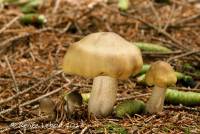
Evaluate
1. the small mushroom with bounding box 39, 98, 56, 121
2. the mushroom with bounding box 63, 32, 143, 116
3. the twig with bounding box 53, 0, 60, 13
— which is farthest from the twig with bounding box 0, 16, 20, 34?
the mushroom with bounding box 63, 32, 143, 116

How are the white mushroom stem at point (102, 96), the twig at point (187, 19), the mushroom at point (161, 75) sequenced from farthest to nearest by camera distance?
the twig at point (187, 19), the white mushroom stem at point (102, 96), the mushroom at point (161, 75)

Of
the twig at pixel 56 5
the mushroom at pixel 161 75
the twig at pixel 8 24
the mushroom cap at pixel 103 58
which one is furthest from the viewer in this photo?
the twig at pixel 56 5

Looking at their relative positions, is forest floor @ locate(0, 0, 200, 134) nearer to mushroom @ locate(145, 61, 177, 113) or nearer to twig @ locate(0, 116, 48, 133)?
twig @ locate(0, 116, 48, 133)

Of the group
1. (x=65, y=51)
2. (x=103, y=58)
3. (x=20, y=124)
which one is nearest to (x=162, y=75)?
(x=103, y=58)

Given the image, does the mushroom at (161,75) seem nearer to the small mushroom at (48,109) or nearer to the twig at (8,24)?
the small mushroom at (48,109)

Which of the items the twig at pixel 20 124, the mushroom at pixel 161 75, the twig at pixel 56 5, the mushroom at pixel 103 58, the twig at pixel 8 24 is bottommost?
the twig at pixel 20 124

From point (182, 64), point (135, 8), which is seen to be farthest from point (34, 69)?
point (135, 8)

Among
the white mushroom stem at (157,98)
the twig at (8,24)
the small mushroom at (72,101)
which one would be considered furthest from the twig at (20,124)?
the twig at (8,24)
